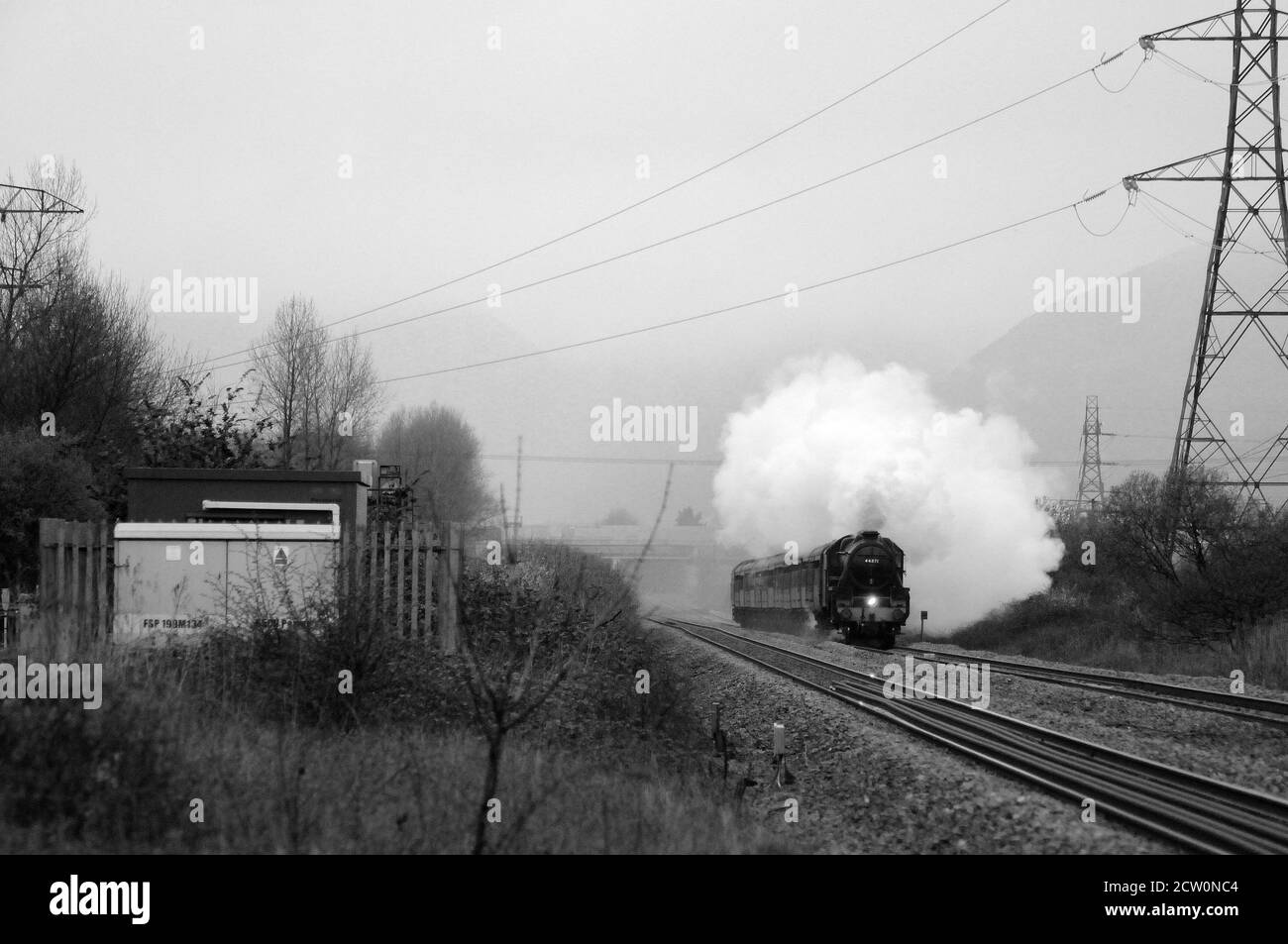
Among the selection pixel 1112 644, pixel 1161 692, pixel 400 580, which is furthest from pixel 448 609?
pixel 1112 644

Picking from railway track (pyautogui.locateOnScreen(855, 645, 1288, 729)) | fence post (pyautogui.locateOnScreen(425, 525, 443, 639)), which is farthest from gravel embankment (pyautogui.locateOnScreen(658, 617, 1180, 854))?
railway track (pyautogui.locateOnScreen(855, 645, 1288, 729))

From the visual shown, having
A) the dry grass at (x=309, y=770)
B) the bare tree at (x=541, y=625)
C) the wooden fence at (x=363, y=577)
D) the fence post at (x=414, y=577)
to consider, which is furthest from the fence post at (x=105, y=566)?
the bare tree at (x=541, y=625)

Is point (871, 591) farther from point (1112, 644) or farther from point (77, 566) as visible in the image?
point (77, 566)

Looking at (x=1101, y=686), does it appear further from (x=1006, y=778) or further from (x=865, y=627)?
(x=865, y=627)

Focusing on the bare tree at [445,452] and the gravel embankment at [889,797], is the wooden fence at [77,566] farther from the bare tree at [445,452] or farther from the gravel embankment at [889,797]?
the bare tree at [445,452]

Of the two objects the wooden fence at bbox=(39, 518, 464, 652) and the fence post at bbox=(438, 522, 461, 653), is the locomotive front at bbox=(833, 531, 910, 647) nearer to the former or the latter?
the wooden fence at bbox=(39, 518, 464, 652)

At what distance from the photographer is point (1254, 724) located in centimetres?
1563

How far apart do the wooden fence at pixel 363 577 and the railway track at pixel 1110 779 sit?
633 centimetres

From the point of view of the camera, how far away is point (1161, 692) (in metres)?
19.9

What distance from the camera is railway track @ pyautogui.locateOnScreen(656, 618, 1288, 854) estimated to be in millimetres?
9336

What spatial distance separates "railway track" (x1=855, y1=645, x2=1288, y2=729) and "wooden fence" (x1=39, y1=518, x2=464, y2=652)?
11150 mm

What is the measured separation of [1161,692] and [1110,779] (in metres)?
9.25
